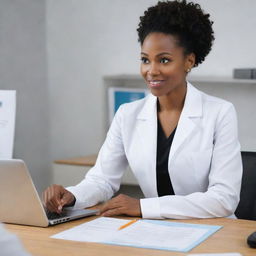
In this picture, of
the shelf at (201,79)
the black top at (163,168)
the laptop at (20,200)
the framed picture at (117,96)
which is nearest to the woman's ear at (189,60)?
the black top at (163,168)

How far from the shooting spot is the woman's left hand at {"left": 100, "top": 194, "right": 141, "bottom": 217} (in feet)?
6.56

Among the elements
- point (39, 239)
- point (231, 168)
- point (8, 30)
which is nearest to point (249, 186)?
point (231, 168)

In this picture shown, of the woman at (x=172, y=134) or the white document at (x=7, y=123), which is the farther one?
the white document at (x=7, y=123)

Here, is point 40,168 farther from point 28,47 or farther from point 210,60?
point 210,60

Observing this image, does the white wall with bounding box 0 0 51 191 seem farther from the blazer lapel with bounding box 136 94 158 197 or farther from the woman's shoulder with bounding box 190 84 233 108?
the woman's shoulder with bounding box 190 84 233 108

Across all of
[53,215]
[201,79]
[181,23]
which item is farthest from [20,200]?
[201,79]

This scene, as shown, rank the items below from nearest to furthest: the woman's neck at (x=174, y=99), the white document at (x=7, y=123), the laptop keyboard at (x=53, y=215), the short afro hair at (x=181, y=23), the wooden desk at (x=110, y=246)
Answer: the wooden desk at (x=110, y=246)
the laptop keyboard at (x=53, y=215)
the short afro hair at (x=181, y=23)
the woman's neck at (x=174, y=99)
the white document at (x=7, y=123)

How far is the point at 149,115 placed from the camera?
2.40 meters

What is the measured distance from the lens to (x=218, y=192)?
2088 millimetres

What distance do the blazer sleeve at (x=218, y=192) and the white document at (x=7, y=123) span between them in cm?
98

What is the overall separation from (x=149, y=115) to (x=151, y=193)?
317mm

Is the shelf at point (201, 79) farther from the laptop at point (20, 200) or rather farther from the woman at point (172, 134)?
the laptop at point (20, 200)

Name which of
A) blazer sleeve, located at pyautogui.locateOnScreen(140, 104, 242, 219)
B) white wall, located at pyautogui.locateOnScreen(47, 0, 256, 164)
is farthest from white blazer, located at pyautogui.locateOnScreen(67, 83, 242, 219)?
white wall, located at pyautogui.locateOnScreen(47, 0, 256, 164)

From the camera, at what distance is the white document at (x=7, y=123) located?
2771 millimetres
